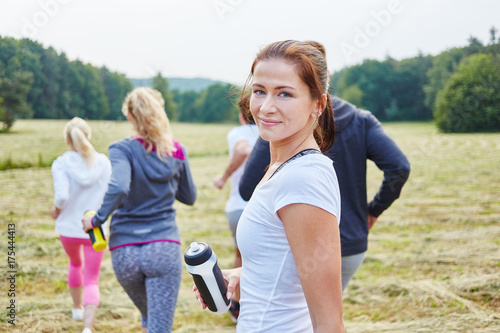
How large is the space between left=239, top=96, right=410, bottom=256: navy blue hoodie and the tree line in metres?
0.25

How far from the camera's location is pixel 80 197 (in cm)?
362

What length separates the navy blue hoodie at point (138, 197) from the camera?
8.65ft

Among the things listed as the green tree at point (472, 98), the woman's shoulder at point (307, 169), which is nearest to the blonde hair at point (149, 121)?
the woman's shoulder at point (307, 169)

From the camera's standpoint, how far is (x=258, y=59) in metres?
1.36

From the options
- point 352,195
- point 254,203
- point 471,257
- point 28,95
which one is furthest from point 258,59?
point 28,95

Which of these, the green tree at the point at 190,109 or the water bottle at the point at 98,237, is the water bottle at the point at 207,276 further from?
the green tree at the point at 190,109

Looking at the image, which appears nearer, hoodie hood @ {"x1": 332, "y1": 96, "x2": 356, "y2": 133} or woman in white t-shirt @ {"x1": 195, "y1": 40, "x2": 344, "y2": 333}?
woman in white t-shirt @ {"x1": 195, "y1": 40, "x2": 344, "y2": 333}

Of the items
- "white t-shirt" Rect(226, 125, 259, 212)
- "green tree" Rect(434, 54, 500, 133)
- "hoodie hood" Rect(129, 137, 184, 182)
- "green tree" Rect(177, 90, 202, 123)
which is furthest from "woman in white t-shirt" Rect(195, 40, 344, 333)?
"green tree" Rect(177, 90, 202, 123)

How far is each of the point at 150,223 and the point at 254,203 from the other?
160cm

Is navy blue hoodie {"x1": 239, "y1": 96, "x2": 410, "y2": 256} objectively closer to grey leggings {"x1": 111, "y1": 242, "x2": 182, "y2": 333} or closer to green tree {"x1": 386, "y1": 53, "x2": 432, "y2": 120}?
grey leggings {"x1": 111, "y1": 242, "x2": 182, "y2": 333}

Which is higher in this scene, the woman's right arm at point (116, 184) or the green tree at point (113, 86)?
the green tree at point (113, 86)

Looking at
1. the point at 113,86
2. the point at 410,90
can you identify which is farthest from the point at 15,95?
the point at 410,90

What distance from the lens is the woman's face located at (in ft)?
4.19

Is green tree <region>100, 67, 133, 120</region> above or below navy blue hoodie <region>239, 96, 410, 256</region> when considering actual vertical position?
above
